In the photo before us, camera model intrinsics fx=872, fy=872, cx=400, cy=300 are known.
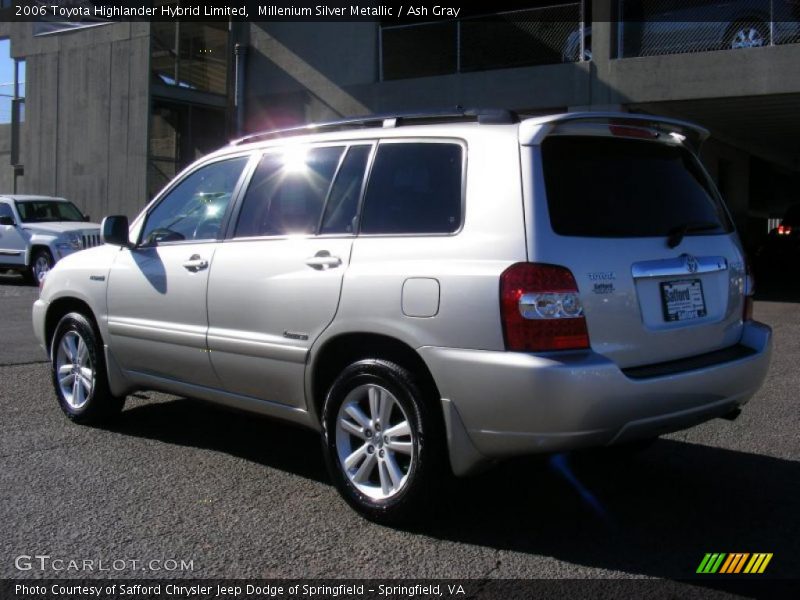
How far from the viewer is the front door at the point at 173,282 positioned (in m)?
4.93

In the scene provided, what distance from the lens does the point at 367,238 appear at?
414cm

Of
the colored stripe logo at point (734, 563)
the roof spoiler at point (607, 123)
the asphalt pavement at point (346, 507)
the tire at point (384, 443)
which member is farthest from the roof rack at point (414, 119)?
the colored stripe logo at point (734, 563)

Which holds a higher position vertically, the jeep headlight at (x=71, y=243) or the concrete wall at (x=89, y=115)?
the concrete wall at (x=89, y=115)

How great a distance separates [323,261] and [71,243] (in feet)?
44.6

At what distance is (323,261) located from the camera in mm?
4230

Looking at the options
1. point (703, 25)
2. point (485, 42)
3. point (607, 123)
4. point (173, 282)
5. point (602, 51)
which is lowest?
point (173, 282)

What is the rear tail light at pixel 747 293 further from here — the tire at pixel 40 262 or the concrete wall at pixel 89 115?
the concrete wall at pixel 89 115

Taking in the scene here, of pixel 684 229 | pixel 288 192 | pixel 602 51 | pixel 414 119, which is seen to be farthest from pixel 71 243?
pixel 684 229

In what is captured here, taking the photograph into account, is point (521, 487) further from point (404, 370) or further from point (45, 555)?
point (45, 555)

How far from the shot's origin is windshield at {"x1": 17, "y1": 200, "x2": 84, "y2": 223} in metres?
17.3

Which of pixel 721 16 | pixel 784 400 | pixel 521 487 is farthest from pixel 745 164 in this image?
pixel 521 487

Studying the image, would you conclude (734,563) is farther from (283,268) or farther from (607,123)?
(283,268)

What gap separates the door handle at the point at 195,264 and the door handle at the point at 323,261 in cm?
86

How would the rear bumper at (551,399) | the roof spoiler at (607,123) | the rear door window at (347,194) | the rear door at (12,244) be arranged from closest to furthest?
the rear bumper at (551,399), the roof spoiler at (607,123), the rear door window at (347,194), the rear door at (12,244)
